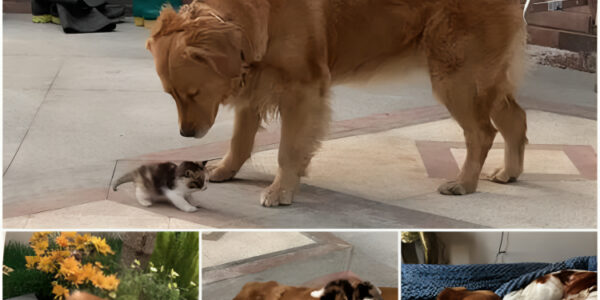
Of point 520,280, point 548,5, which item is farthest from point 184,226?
point 548,5

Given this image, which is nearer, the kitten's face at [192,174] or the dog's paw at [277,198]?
the kitten's face at [192,174]

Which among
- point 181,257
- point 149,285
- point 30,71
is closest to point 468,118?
point 181,257

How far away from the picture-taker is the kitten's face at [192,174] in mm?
3549

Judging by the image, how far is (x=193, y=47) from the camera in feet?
11.0

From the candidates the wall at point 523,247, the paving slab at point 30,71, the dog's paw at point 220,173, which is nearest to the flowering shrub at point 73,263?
the dog's paw at point 220,173

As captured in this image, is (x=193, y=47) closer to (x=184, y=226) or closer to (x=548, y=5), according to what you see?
(x=184, y=226)

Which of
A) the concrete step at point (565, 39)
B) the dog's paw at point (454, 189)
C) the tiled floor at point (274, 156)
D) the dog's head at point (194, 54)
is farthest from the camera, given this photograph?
the concrete step at point (565, 39)

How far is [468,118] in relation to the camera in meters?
3.89

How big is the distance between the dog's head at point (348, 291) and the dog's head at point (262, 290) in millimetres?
140

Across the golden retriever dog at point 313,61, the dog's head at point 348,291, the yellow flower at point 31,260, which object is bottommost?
the dog's head at point 348,291

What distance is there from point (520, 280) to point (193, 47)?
1488 mm

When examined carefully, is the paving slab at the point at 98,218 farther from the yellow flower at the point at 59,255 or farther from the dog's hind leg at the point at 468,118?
the dog's hind leg at the point at 468,118

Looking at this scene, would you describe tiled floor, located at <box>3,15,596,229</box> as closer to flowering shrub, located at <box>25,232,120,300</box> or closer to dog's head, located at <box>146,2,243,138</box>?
flowering shrub, located at <box>25,232,120,300</box>

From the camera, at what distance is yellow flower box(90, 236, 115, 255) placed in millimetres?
3139
